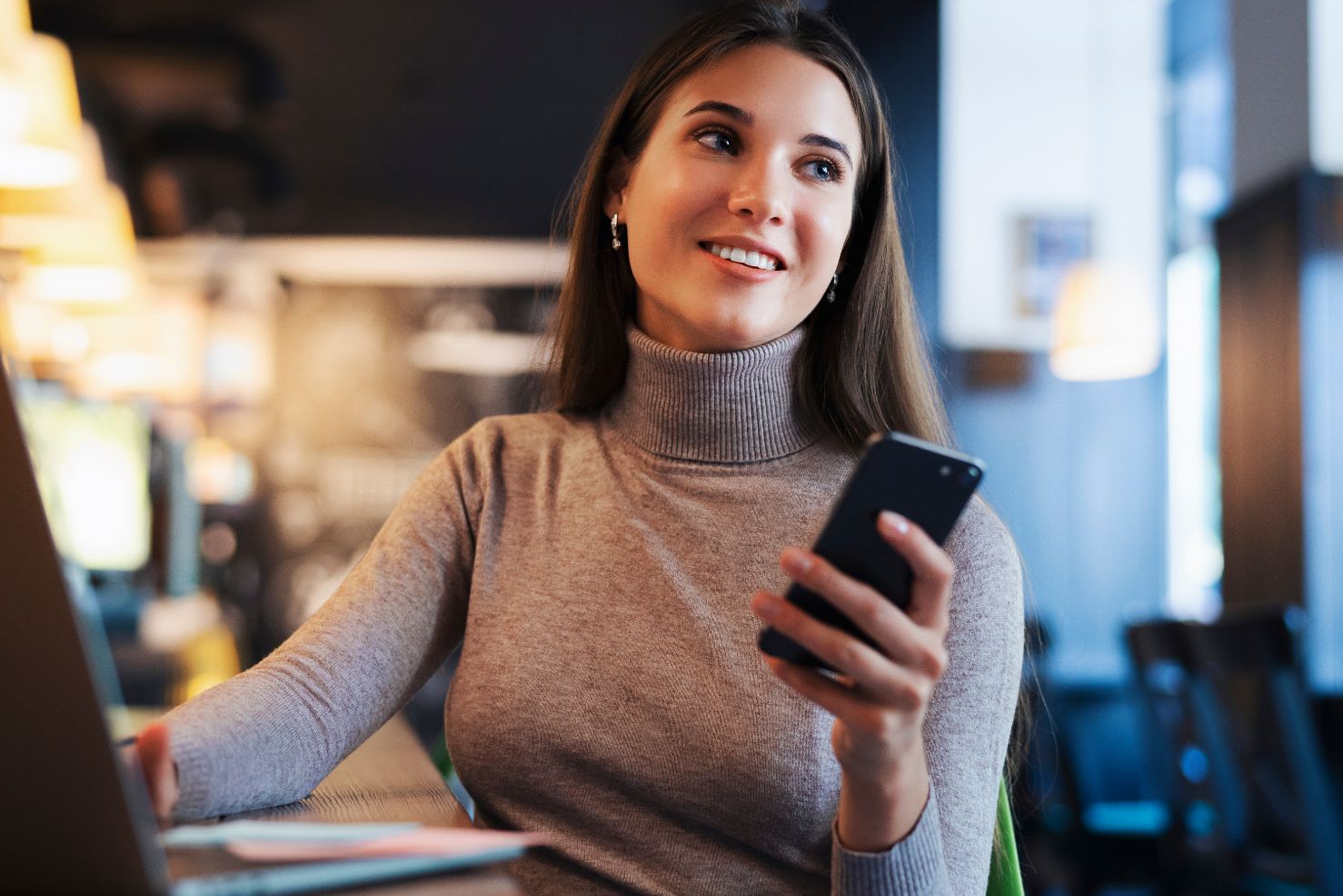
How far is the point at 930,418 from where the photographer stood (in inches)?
53.3

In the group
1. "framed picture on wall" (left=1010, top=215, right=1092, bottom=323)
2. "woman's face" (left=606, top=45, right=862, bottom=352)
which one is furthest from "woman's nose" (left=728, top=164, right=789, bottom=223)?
"framed picture on wall" (left=1010, top=215, right=1092, bottom=323)

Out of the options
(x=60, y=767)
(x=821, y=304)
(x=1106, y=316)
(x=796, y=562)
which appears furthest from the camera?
(x=1106, y=316)

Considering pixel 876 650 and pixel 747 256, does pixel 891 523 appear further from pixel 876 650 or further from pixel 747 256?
pixel 747 256

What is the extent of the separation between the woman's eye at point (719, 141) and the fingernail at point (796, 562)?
63 centimetres

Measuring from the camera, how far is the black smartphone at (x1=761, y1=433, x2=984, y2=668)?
751 millimetres

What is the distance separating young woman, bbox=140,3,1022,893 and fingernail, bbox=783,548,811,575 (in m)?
0.10

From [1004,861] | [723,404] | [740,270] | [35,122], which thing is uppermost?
[35,122]

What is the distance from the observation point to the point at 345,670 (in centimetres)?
110

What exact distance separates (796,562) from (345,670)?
1.75ft

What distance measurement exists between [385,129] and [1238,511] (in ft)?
13.5

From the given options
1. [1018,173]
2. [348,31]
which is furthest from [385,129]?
[1018,173]

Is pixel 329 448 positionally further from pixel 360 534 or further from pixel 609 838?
pixel 609 838

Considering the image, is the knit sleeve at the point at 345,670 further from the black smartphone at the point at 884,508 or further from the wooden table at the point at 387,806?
the black smartphone at the point at 884,508

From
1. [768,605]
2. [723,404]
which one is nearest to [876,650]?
[768,605]
